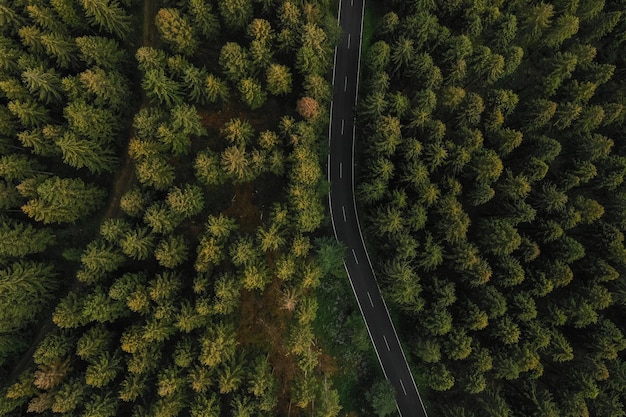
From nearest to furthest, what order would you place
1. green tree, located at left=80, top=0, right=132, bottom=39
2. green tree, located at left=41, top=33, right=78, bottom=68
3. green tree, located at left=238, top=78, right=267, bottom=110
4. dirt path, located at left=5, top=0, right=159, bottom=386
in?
1. green tree, located at left=41, top=33, right=78, bottom=68
2. green tree, located at left=80, top=0, right=132, bottom=39
3. green tree, located at left=238, top=78, right=267, bottom=110
4. dirt path, located at left=5, top=0, right=159, bottom=386

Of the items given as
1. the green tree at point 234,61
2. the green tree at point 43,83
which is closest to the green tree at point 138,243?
the green tree at point 43,83

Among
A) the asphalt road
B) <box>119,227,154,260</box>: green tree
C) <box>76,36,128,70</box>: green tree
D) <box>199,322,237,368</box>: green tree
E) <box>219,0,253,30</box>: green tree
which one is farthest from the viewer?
the asphalt road

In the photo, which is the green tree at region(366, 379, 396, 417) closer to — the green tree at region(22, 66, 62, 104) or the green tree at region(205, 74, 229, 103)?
the green tree at region(205, 74, 229, 103)

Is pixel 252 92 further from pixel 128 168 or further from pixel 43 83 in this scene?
pixel 43 83

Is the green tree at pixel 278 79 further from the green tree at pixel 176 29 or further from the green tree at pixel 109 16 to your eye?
the green tree at pixel 109 16

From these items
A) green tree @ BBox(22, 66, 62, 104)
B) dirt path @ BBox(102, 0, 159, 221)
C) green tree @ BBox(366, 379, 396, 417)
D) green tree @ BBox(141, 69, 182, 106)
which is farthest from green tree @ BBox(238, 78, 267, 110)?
green tree @ BBox(366, 379, 396, 417)

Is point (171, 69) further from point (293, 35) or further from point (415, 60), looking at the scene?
point (415, 60)
